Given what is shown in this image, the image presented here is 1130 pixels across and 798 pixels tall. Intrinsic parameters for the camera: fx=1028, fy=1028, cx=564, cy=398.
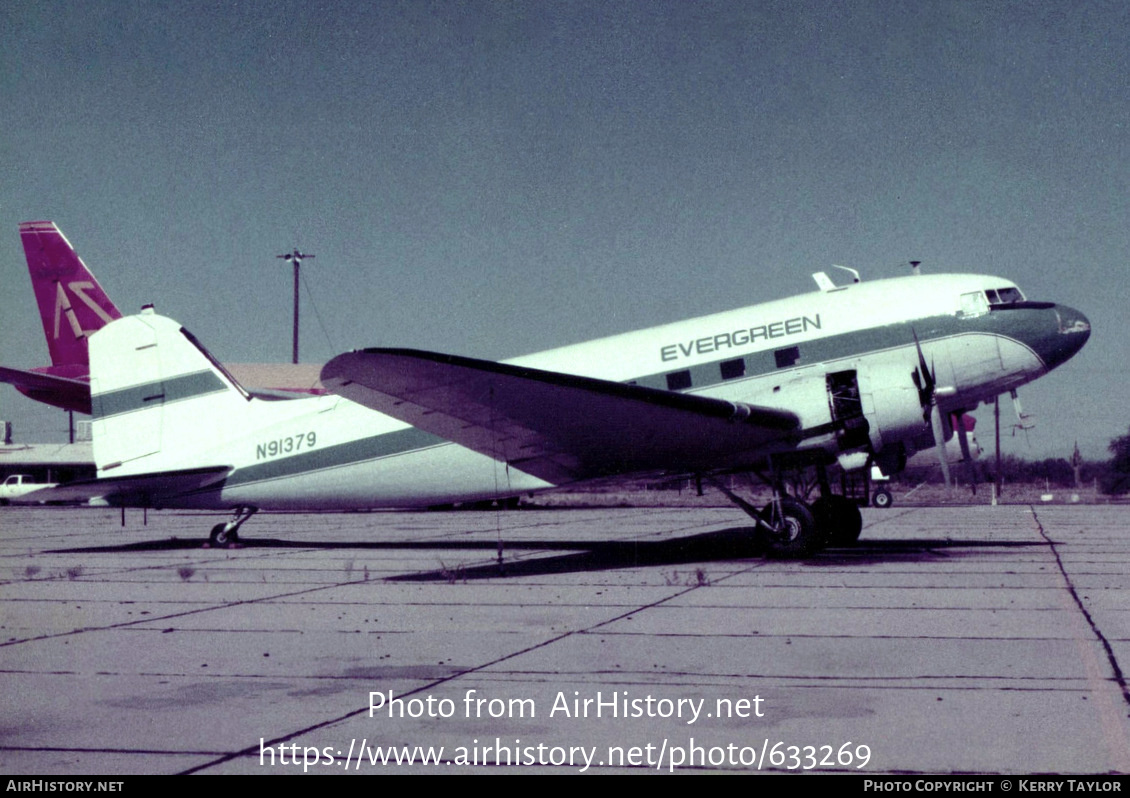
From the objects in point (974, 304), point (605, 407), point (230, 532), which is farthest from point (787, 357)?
point (230, 532)

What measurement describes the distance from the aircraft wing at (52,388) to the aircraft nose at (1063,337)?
18418mm

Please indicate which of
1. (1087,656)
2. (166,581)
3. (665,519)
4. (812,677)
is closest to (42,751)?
(812,677)

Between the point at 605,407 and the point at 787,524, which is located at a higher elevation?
the point at 605,407

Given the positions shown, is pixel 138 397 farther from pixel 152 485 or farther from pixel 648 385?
pixel 648 385

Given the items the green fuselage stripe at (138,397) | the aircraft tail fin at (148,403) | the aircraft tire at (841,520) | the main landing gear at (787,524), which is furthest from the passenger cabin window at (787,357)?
the green fuselage stripe at (138,397)

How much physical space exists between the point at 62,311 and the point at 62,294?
504 millimetres

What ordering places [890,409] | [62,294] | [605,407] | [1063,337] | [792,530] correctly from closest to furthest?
1. [605,407]
2. [890,409]
3. [792,530]
4. [1063,337]
5. [62,294]

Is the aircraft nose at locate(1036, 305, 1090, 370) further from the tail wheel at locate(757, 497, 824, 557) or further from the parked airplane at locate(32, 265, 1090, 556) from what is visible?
the tail wheel at locate(757, 497, 824, 557)

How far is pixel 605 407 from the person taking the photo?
13.8 meters

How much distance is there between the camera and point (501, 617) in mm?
9914

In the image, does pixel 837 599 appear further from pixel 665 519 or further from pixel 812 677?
pixel 665 519

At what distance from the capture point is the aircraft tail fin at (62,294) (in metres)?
23.0

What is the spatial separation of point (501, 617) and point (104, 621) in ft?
12.7

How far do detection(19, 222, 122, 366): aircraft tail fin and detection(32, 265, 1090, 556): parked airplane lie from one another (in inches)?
212
